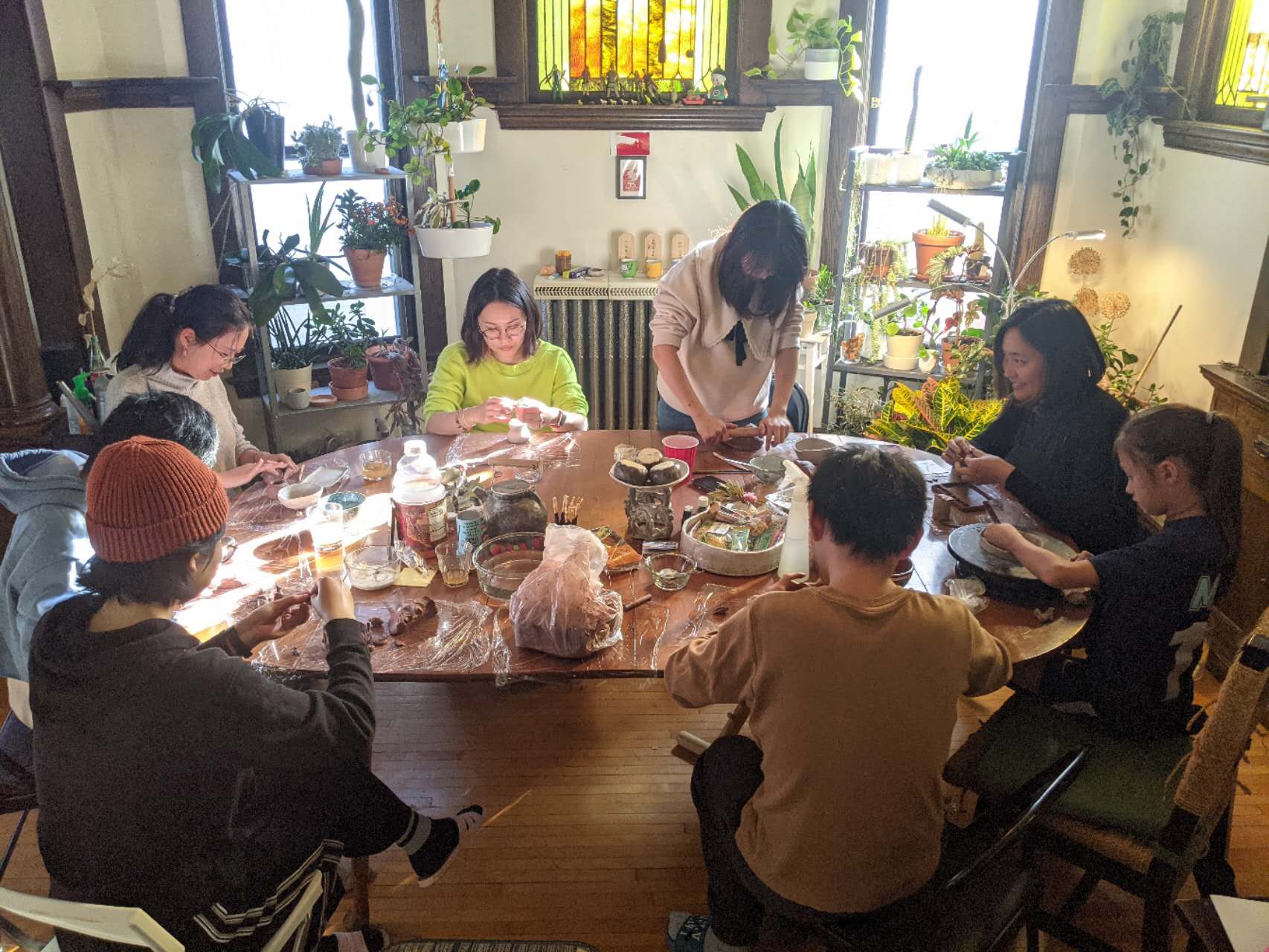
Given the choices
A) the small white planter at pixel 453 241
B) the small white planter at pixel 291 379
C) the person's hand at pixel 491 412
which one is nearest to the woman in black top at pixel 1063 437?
the person's hand at pixel 491 412

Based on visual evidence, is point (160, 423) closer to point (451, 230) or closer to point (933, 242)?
point (451, 230)

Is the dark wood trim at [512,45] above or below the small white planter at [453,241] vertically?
above

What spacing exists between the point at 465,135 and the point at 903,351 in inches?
78.0

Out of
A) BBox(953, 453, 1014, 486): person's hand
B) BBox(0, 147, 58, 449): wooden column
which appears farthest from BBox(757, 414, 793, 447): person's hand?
BBox(0, 147, 58, 449): wooden column

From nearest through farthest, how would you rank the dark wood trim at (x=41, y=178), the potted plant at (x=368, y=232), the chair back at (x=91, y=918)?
the chair back at (x=91, y=918), the dark wood trim at (x=41, y=178), the potted plant at (x=368, y=232)

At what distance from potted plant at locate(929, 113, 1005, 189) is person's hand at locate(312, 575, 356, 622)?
9.96ft

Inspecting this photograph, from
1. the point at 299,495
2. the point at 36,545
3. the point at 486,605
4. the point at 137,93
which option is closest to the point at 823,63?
the point at 137,93

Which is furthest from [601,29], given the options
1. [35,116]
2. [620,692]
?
[620,692]

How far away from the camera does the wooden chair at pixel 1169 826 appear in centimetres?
146

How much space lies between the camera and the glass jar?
209 centimetres

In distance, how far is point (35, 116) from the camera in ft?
9.93

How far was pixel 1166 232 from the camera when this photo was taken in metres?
3.59

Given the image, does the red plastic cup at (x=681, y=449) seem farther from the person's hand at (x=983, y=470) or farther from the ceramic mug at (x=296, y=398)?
the ceramic mug at (x=296, y=398)

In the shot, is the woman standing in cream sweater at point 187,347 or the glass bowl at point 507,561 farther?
the woman standing in cream sweater at point 187,347
